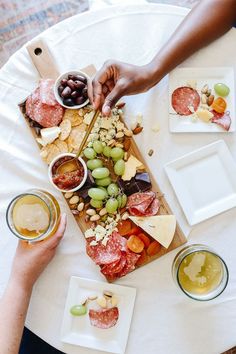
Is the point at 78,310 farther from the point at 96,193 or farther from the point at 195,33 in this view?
the point at 195,33

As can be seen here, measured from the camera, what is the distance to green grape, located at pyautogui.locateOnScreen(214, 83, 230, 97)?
42.6 inches

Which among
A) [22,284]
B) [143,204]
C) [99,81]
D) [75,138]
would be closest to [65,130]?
[75,138]

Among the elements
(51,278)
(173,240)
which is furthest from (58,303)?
(173,240)

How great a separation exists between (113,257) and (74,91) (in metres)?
0.36

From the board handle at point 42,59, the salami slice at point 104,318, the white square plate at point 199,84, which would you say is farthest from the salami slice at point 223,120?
the salami slice at point 104,318

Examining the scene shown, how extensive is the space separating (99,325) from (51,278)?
0.47 ft

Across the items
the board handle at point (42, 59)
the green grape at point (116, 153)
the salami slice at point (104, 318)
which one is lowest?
the salami slice at point (104, 318)

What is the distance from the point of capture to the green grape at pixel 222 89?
1.08 m

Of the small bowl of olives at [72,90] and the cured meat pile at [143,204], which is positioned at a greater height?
the small bowl of olives at [72,90]

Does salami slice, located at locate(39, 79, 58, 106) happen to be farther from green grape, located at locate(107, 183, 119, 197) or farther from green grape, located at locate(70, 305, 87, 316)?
green grape, located at locate(70, 305, 87, 316)

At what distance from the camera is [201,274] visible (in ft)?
3.41

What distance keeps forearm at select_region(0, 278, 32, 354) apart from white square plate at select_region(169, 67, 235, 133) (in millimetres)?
474

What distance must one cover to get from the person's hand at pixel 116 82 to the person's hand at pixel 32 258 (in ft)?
0.84

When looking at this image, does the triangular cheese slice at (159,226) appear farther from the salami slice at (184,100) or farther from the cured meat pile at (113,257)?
the salami slice at (184,100)
